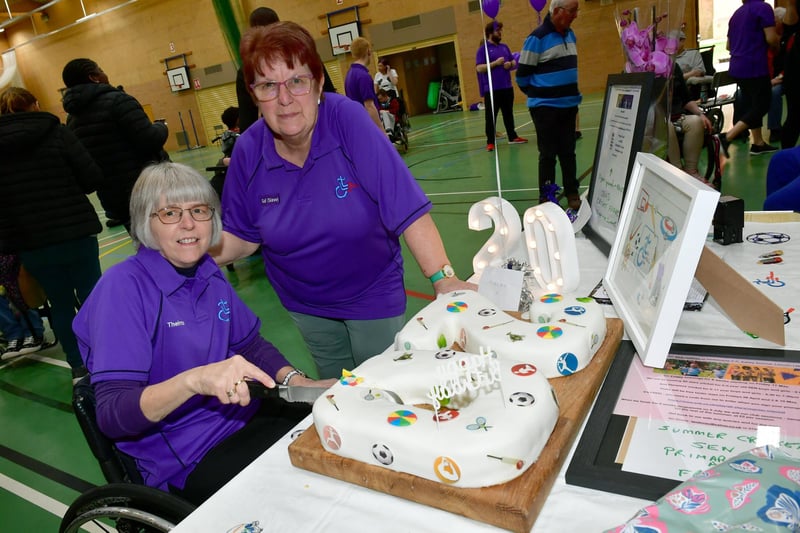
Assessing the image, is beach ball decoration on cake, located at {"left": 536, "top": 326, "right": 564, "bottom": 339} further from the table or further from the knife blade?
the knife blade

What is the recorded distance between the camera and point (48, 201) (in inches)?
112

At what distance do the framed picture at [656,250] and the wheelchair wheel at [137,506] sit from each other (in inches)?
40.5

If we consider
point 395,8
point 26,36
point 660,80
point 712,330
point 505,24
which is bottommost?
point 712,330

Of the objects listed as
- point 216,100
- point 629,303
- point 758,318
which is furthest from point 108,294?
point 216,100

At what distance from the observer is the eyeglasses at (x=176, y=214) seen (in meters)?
1.38

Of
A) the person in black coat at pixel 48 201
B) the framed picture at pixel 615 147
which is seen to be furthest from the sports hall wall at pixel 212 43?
the framed picture at pixel 615 147

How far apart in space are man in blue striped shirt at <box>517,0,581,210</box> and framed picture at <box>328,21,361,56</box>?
1180 cm

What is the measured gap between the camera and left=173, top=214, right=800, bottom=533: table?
749 millimetres

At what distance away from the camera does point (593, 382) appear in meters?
0.96

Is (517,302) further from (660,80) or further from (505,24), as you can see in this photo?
(505,24)

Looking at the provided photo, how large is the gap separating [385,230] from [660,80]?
3.29 ft

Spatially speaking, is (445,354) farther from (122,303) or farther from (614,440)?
(122,303)

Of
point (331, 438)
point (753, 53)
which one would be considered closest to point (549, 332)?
point (331, 438)

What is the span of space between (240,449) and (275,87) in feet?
3.15
